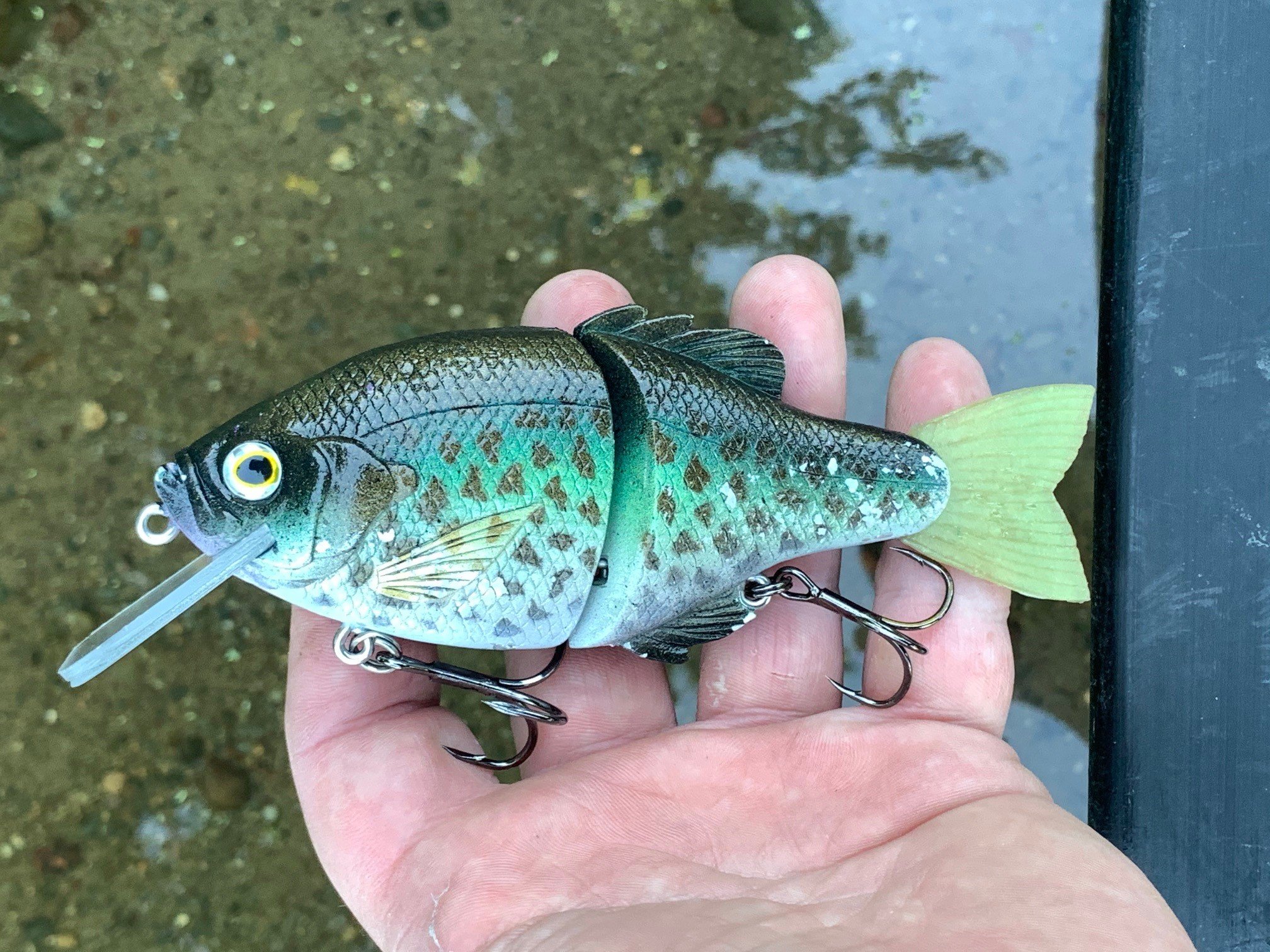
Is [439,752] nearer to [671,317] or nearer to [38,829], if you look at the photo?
[671,317]

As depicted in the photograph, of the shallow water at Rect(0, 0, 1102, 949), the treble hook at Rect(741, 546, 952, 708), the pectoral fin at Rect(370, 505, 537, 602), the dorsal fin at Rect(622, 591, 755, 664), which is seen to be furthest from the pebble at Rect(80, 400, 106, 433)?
the treble hook at Rect(741, 546, 952, 708)

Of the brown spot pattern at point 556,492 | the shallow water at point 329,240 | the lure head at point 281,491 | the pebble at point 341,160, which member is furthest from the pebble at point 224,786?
the pebble at point 341,160

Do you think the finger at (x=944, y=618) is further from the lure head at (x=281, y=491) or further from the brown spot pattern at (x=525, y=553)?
the lure head at (x=281, y=491)

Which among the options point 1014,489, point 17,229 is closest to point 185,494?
point 17,229

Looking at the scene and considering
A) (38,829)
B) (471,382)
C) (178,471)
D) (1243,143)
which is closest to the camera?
(178,471)

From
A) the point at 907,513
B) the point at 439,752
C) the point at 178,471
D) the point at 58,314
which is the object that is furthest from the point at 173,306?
the point at 907,513

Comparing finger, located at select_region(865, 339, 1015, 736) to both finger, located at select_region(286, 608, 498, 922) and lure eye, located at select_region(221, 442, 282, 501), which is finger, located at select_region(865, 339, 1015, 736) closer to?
finger, located at select_region(286, 608, 498, 922)
